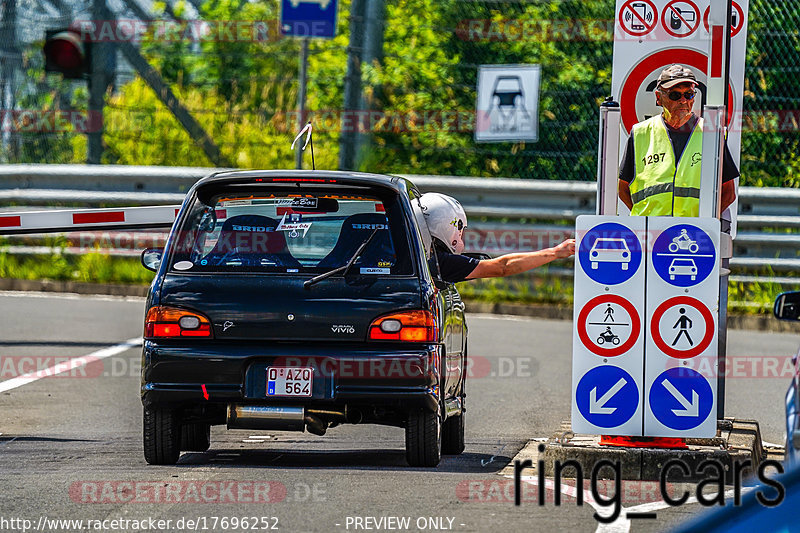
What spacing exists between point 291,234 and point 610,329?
1713 mm

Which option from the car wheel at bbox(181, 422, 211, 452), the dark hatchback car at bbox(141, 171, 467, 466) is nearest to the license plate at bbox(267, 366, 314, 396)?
the dark hatchback car at bbox(141, 171, 467, 466)

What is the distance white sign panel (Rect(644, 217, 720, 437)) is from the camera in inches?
301

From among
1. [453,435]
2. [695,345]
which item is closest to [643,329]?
[695,345]

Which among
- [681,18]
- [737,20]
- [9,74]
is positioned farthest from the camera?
[9,74]

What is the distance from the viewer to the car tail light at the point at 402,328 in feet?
25.1

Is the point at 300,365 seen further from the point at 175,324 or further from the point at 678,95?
the point at 678,95

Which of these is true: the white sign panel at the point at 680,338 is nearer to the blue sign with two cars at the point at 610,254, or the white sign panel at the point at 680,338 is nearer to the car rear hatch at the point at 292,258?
the blue sign with two cars at the point at 610,254

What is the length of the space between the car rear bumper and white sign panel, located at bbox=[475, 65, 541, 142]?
412 inches

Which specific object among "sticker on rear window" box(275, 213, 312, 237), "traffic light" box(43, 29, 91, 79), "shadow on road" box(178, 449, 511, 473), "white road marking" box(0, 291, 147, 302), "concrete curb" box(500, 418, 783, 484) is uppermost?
"traffic light" box(43, 29, 91, 79)

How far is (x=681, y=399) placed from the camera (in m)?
7.69

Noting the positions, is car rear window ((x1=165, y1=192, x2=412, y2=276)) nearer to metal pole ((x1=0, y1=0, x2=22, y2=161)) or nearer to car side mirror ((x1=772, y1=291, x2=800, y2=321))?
car side mirror ((x1=772, y1=291, x2=800, y2=321))

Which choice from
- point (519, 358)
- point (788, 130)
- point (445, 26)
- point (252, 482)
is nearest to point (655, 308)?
point (252, 482)

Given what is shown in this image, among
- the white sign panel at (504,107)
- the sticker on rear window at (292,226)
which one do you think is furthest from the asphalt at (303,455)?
the white sign panel at (504,107)
